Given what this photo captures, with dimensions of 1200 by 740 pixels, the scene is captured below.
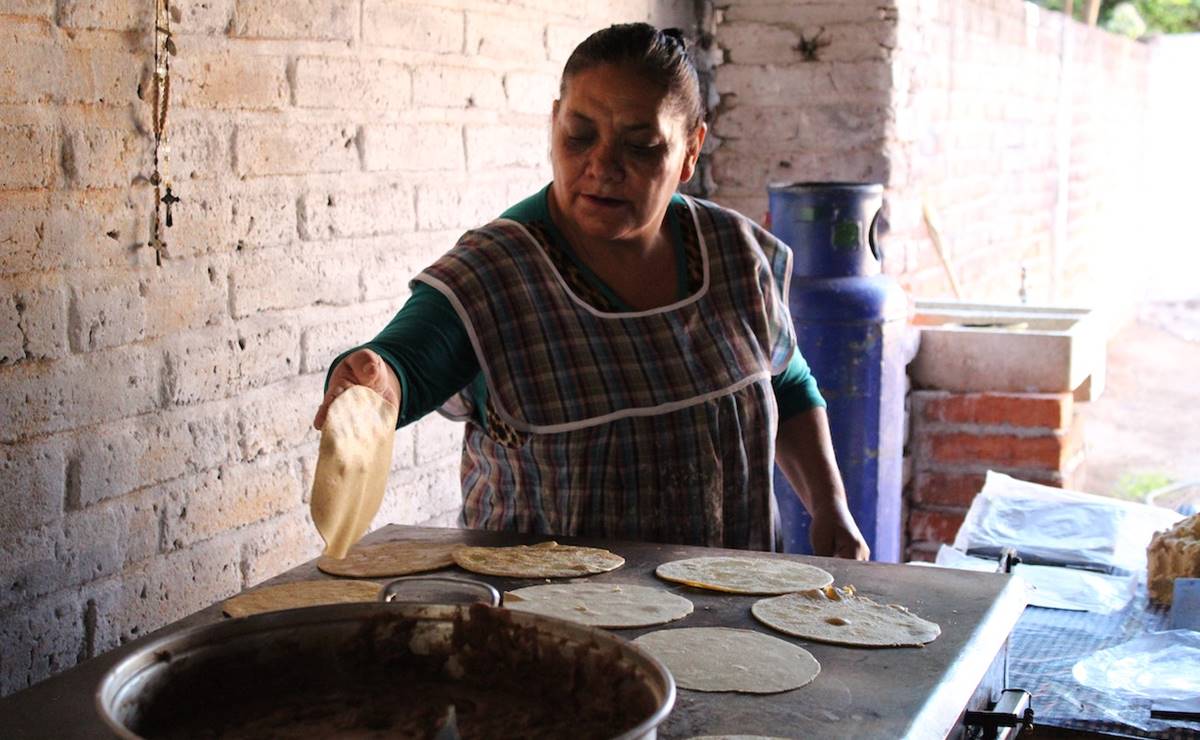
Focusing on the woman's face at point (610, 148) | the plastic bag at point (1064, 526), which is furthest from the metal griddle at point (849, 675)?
the plastic bag at point (1064, 526)

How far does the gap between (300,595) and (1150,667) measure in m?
1.24

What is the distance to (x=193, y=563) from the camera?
2.09 metres

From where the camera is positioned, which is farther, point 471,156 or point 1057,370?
point 1057,370

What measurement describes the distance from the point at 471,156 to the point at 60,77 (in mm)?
1150

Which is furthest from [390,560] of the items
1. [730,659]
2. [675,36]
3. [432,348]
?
[675,36]

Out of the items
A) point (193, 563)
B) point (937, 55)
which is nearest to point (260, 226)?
point (193, 563)

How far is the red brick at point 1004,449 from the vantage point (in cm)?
376

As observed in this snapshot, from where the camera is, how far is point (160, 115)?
76.7 inches

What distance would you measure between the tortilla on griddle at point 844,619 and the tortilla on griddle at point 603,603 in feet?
0.36

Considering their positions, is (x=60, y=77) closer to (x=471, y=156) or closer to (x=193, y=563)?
(x=193, y=563)

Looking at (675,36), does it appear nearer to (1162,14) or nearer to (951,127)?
(951,127)

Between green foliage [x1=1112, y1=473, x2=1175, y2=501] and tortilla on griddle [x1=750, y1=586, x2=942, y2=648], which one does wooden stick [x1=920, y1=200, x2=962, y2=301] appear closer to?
green foliage [x1=1112, y1=473, x2=1175, y2=501]

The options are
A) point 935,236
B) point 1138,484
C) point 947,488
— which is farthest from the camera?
point 1138,484

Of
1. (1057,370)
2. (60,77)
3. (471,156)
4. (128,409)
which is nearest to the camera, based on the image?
(60,77)
